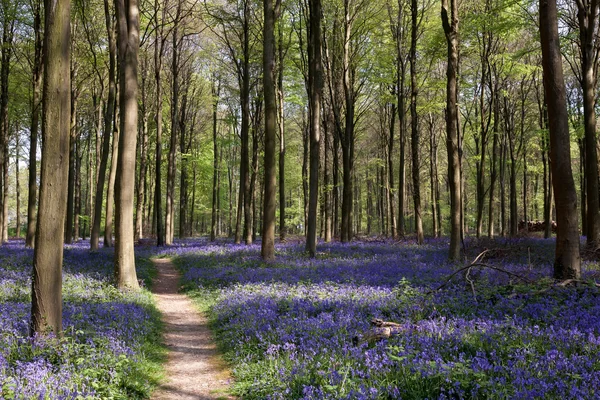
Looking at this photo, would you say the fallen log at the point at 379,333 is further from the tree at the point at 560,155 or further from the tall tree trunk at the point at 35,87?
the tall tree trunk at the point at 35,87

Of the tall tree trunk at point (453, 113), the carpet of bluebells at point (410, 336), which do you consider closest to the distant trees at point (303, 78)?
the tall tree trunk at point (453, 113)

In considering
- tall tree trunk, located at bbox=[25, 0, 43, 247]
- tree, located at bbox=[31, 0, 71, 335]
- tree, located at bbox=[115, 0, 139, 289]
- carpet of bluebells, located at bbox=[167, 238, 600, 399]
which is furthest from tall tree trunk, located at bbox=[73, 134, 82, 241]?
tree, located at bbox=[31, 0, 71, 335]

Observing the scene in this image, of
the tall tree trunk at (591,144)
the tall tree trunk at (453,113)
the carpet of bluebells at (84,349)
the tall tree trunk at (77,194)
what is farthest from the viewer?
the tall tree trunk at (77,194)

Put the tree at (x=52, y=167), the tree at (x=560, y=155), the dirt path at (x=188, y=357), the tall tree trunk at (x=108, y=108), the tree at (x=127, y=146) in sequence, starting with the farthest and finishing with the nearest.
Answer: the tall tree trunk at (x=108, y=108), the tree at (x=127, y=146), the tree at (x=560, y=155), the dirt path at (x=188, y=357), the tree at (x=52, y=167)

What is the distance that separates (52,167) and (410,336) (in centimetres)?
525

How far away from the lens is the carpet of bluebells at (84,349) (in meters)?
4.21

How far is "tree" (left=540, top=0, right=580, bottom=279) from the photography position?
8.66 metres

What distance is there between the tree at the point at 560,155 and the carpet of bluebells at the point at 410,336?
28.1 inches

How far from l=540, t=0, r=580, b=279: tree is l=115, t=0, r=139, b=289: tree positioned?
10.6 m

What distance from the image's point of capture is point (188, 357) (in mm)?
7402

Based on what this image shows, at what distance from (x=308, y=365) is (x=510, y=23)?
17.9m

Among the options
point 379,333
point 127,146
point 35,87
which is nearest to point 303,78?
point 35,87

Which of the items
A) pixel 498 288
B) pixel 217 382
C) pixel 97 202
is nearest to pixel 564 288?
pixel 498 288

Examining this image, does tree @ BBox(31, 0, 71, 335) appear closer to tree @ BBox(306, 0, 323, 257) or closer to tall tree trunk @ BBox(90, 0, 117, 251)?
A: tree @ BBox(306, 0, 323, 257)
